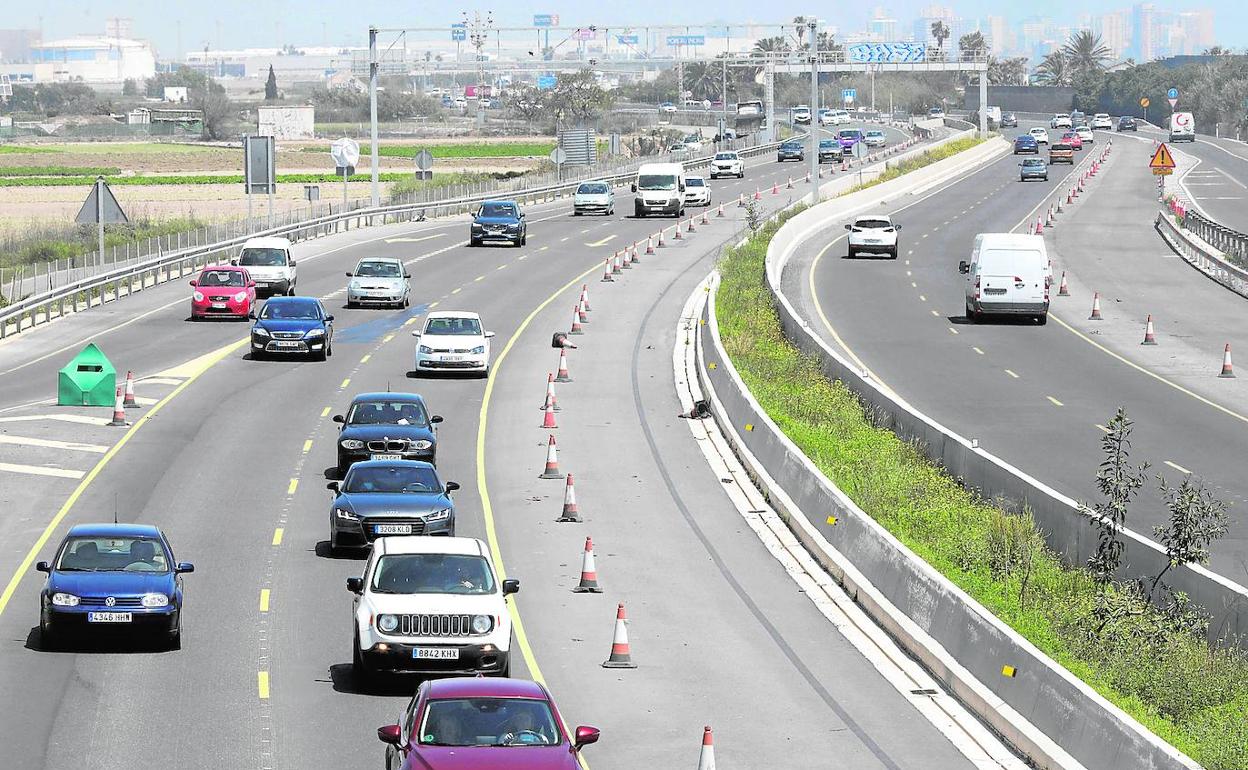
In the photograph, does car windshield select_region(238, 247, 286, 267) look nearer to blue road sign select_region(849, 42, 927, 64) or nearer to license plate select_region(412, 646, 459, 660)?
license plate select_region(412, 646, 459, 660)

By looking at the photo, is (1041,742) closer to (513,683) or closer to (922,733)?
(922,733)

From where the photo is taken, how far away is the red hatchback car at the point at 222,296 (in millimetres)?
49906

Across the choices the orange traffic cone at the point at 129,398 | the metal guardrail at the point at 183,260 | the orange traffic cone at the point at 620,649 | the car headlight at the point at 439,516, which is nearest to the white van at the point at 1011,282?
the orange traffic cone at the point at 129,398

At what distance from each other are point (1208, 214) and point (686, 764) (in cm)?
7386

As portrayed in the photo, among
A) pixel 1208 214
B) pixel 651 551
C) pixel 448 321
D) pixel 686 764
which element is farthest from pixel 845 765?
pixel 1208 214

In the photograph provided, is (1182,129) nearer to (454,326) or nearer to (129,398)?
(454,326)

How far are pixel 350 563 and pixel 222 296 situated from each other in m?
27.5

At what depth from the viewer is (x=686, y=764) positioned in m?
15.5

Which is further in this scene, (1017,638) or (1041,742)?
(1017,638)

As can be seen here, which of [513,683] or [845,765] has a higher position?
[513,683]

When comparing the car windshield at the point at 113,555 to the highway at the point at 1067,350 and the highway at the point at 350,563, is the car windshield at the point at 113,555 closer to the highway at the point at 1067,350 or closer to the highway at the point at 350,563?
the highway at the point at 350,563

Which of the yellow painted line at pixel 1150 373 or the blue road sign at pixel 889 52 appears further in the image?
the blue road sign at pixel 889 52

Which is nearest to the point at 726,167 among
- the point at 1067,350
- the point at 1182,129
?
the point at 1182,129

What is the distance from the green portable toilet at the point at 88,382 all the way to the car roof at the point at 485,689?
24.3 metres
